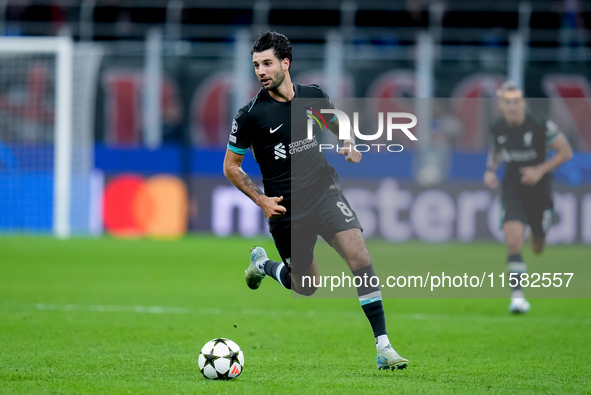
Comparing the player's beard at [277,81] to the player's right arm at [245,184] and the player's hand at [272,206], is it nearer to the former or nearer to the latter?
the player's right arm at [245,184]

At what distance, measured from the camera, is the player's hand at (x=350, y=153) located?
22.0 feet

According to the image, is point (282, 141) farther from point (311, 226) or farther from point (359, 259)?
point (359, 259)

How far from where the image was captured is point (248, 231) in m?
18.6

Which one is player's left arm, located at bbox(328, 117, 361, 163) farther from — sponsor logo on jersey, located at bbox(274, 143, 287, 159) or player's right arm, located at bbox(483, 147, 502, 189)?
player's right arm, located at bbox(483, 147, 502, 189)

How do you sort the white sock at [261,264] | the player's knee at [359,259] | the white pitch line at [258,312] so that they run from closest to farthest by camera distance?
the player's knee at [359,259], the white sock at [261,264], the white pitch line at [258,312]

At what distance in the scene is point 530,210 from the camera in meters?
10.8

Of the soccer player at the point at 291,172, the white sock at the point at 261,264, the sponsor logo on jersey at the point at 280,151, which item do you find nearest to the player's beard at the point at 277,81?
the soccer player at the point at 291,172

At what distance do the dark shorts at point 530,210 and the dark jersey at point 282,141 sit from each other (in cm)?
423

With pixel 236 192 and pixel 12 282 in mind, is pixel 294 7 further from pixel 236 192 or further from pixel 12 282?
pixel 12 282

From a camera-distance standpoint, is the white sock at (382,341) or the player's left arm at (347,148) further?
the player's left arm at (347,148)

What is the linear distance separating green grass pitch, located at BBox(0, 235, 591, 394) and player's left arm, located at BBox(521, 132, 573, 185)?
150 centimetres

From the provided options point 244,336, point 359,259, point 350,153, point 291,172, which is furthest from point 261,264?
point 350,153

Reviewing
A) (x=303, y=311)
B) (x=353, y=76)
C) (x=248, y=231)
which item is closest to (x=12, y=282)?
(x=303, y=311)

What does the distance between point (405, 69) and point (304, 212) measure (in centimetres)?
1204
